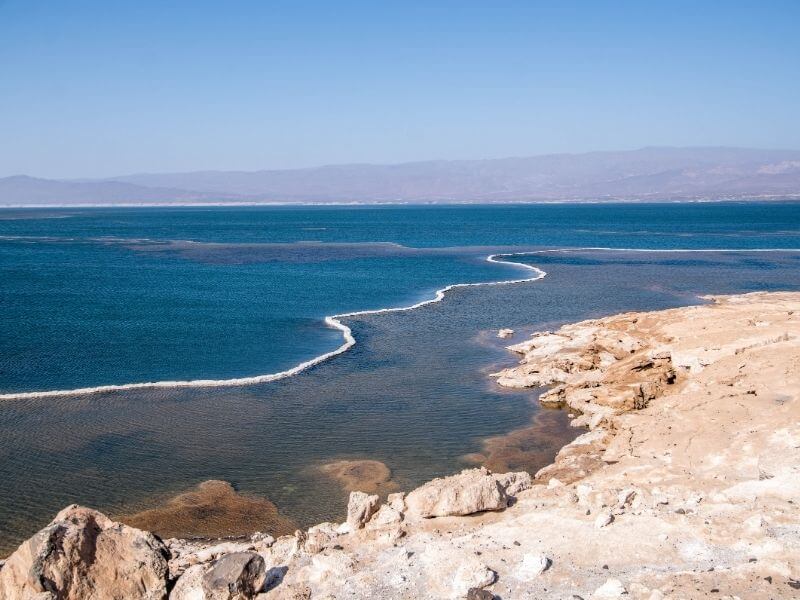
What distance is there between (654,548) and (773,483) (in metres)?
4.20

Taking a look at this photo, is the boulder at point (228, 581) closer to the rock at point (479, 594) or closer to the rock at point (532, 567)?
the rock at point (479, 594)

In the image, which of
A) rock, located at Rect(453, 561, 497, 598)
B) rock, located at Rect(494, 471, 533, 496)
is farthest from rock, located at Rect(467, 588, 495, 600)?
rock, located at Rect(494, 471, 533, 496)

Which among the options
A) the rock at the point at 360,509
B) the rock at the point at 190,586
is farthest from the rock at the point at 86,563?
the rock at the point at 360,509

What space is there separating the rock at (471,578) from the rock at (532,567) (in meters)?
0.52

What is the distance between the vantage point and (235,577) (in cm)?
1282

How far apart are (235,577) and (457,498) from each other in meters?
5.17

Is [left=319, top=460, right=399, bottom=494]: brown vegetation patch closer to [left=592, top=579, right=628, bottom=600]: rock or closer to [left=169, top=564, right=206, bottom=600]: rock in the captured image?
[left=169, top=564, right=206, bottom=600]: rock

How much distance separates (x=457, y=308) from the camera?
47625 mm

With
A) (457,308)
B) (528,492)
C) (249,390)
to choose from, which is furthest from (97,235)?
(528,492)

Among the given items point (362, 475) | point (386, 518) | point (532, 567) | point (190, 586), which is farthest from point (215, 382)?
point (532, 567)

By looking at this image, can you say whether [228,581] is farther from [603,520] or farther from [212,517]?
[603,520]

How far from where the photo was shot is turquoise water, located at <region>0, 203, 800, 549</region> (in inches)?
854

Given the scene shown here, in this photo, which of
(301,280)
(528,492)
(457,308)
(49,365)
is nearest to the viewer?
(528,492)

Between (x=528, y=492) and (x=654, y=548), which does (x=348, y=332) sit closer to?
(x=528, y=492)
